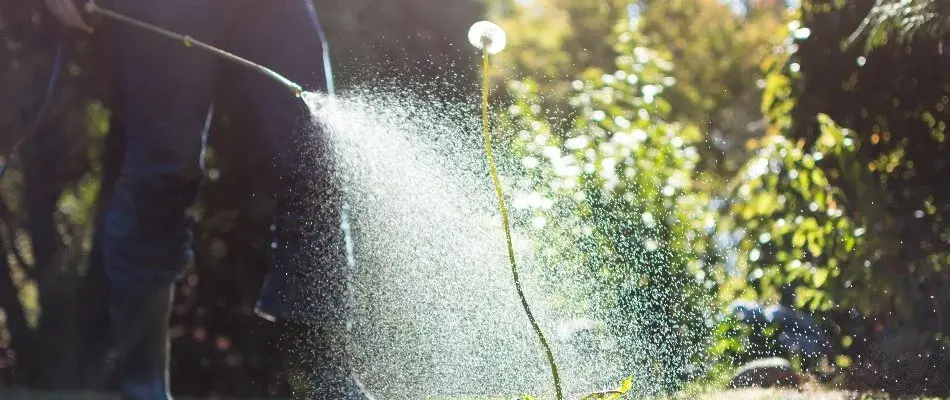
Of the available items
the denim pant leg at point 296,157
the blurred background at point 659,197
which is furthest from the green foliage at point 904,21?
the denim pant leg at point 296,157

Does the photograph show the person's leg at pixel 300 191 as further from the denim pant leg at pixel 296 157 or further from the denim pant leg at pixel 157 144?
the denim pant leg at pixel 157 144

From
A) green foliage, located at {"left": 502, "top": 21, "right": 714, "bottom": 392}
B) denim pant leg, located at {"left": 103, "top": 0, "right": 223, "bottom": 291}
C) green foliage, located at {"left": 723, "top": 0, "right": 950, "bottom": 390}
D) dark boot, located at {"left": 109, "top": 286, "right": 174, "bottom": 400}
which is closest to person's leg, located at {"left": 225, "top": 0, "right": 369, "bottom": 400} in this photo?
denim pant leg, located at {"left": 103, "top": 0, "right": 223, "bottom": 291}

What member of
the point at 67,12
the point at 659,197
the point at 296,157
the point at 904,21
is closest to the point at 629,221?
the point at 659,197

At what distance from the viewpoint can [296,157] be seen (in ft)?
8.17

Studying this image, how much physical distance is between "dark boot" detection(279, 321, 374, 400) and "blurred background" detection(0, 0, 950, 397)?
328 mm

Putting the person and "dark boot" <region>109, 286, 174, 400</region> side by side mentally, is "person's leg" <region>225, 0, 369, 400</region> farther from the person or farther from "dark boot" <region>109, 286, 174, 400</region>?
"dark boot" <region>109, 286, 174, 400</region>

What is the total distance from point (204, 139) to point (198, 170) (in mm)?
162

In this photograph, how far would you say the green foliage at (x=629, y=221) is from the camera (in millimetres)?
2826

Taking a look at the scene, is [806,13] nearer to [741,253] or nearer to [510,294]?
[741,253]

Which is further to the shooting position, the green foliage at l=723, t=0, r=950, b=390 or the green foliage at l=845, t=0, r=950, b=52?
the green foliage at l=723, t=0, r=950, b=390

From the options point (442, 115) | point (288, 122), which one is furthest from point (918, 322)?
point (288, 122)

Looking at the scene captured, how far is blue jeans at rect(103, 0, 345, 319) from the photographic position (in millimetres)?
2008

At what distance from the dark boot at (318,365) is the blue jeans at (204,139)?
14 cm

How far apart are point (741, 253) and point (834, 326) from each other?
1.30ft
